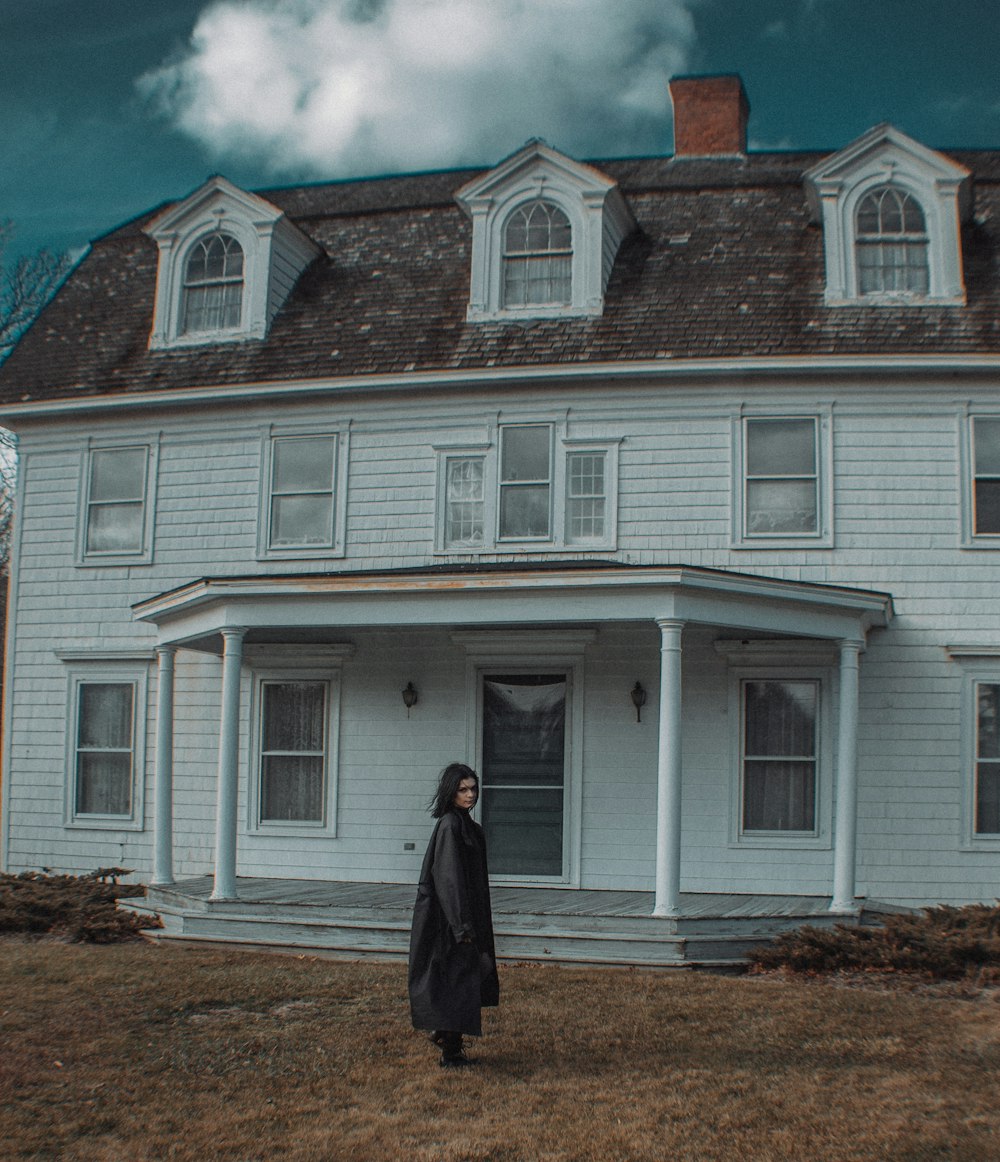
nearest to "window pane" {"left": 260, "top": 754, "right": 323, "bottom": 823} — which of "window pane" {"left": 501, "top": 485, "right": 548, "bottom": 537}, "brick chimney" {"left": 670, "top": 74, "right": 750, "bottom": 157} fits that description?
"window pane" {"left": 501, "top": 485, "right": 548, "bottom": 537}

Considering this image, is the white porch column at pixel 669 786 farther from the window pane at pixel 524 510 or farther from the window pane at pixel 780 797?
the window pane at pixel 524 510

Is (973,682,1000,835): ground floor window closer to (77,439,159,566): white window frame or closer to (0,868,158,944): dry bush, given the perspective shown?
(0,868,158,944): dry bush

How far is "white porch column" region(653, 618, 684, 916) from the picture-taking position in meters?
10.8

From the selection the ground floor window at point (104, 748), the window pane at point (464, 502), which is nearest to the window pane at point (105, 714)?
the ground floor window at point (104, 748)

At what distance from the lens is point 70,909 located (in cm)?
1230

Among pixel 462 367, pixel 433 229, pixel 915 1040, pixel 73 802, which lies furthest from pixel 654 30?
pixel 915 1040

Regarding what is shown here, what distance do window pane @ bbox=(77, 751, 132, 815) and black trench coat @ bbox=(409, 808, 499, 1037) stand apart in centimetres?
838

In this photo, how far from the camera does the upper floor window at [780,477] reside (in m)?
13.4

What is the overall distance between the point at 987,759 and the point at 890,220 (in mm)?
5839

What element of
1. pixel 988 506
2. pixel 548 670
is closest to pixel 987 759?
pixel 988 506

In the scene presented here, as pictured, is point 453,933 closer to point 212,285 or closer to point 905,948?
point 905,948

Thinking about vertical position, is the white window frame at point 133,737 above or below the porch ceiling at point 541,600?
below

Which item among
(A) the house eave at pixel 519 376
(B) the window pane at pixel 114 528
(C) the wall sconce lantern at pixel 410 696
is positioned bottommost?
(C) the wall sconce lantern at pixel 410 696

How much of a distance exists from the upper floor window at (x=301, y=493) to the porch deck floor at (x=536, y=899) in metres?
3.68
